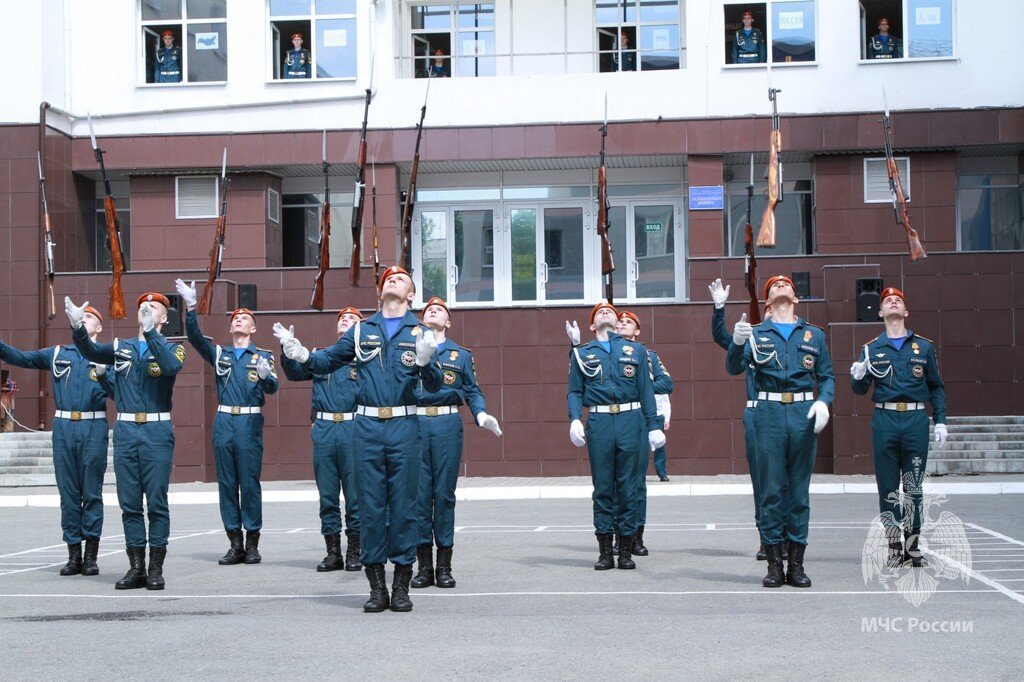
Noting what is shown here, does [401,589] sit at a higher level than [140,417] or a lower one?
lower

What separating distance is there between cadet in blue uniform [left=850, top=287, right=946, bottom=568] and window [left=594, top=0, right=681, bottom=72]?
17.5 m

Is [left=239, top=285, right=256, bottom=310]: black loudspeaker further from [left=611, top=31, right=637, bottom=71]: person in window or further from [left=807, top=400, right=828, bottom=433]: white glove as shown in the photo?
[left=807, top=400, right=828, bottom=433]: white glove

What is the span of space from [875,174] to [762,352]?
17965 mm

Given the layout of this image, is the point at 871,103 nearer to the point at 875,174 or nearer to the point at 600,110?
the point at 875,174

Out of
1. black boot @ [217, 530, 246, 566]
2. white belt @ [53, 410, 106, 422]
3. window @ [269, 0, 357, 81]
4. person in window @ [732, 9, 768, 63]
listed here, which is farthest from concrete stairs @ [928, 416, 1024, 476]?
white belt @ [53, 410, 106, 422]

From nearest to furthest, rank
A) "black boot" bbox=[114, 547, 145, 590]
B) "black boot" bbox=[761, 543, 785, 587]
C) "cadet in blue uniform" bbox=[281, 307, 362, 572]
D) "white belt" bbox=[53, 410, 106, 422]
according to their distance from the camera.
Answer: "black boot" bbox=[761, 543, 785, 587] → "black boot" bbox=[114, 547, 145, 590] → "white belt" bbox=[53, 410, 106, 422] → "cadet in blue uniform" bbox=[281, 307, 362, 572]

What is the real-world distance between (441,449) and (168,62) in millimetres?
20153

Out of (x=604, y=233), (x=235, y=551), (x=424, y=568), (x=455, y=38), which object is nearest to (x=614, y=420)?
(x=424, y=568)

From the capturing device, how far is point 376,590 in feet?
30.6

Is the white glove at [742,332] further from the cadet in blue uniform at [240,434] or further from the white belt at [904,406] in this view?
the cadet in blue uniform at [240,434]

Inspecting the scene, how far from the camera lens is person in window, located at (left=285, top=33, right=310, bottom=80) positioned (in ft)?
93.7

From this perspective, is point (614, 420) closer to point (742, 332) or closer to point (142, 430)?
point (742, 332)

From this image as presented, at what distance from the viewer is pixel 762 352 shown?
10.6 m

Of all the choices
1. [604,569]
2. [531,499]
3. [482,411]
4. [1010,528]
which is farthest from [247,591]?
[531,499]
